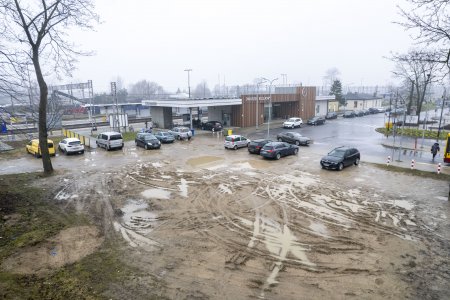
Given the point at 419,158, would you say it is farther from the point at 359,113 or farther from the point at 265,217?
the point at 359,113

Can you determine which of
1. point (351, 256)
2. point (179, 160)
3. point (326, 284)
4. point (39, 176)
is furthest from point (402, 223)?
point (39, 176)

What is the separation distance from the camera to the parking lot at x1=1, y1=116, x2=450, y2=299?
8594mm

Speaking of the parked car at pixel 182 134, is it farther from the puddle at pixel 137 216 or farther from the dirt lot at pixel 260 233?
the puddle at pixel 137 216

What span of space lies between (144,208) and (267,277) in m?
7.52

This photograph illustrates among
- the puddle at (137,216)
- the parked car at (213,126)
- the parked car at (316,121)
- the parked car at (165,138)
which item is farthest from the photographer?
the parked car at (316,121)

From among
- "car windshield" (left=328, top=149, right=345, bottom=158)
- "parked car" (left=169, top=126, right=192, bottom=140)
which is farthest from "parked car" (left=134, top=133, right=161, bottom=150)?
"car windshield" (left=328, top=149, right=345, bottom=158)

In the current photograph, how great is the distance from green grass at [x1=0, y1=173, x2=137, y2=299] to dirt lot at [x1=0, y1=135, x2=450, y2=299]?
0.26m

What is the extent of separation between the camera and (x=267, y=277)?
29.0 ft

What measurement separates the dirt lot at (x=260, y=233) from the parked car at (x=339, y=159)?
92cm

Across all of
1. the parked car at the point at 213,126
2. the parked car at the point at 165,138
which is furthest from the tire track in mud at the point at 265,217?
the parked car at the point at 213,126

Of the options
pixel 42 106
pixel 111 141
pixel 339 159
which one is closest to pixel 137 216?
pixel 42 106

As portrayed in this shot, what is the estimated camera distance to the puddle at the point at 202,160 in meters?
23.6

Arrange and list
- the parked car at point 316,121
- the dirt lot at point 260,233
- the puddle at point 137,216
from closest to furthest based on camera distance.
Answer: the dirt lot at point 260,233 → the puddle at point 137,216 → the parked car at point 316,121

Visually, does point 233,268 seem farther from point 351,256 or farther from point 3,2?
point 3,2
